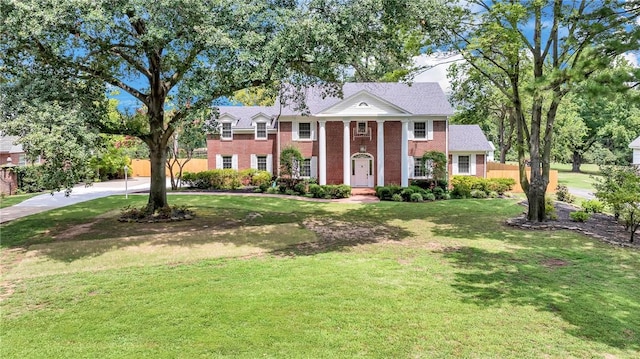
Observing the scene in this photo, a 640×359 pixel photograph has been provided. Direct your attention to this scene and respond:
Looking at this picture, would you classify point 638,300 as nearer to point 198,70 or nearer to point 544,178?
point 544,178

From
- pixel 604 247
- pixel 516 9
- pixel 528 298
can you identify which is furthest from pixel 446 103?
pixel 528 298

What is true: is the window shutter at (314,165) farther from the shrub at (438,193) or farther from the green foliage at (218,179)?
the shrub at (438,193)

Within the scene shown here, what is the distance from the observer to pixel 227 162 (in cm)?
3020

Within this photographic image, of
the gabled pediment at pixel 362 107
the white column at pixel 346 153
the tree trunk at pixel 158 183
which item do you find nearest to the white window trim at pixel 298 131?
the gabled pediment at pixel 362 107

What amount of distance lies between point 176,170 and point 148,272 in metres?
29.2

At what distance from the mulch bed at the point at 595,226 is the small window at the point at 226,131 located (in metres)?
20.9

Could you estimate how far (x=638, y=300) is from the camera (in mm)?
7145

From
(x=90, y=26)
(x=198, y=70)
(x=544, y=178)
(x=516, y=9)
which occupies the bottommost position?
(x=544, y=178)

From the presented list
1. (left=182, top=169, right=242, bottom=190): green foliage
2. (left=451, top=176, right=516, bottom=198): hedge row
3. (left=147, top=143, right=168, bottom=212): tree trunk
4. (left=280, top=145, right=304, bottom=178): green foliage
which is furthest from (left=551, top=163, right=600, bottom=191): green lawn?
(left=182, top=169, right=242, bottom=190): green foliage

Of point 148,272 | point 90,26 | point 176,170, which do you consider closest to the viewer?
point 148,272

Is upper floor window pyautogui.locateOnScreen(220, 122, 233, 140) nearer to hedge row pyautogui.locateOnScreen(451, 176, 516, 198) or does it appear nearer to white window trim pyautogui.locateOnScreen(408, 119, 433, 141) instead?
white window trim pyautogui.locateOnScreen(408, 119, 433, 141)

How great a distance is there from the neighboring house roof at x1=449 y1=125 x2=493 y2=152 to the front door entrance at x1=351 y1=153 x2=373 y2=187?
20.6 ft

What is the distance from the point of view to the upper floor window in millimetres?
29891

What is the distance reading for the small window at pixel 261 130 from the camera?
29703 mm
